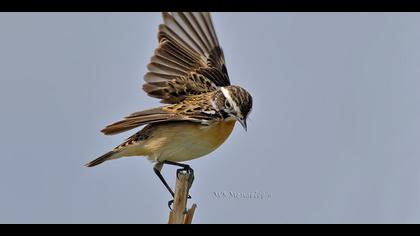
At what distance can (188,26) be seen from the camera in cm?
1162

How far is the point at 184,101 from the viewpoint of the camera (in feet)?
34.9

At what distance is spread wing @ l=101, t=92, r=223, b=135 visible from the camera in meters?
9.46

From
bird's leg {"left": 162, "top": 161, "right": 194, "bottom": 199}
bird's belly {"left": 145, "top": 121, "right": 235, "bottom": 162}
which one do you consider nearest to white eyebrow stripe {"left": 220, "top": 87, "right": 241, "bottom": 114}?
bird's belly {"left": 145, "top": 121, "right": 235, "bottom": 162}

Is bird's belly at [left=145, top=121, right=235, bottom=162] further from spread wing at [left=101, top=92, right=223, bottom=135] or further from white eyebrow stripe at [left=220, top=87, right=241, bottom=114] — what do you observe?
white eyebrow stripe at [left=220, top=87, right=241, bottom=114]

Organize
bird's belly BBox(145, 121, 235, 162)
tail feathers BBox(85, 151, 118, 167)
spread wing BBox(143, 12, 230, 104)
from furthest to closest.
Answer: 1. spread wing BBox(143, 12, 230, 104)
2. tail feathers BBox(85, 151, 118, 167)
3. bird's belly BBox(145, 121, 235, 162)

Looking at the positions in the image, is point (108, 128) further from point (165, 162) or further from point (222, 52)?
point (222, 52)

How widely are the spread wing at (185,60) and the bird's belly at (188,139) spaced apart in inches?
33.8

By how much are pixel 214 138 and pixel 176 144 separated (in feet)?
1.53

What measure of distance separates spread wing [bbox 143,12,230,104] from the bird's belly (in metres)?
0.86

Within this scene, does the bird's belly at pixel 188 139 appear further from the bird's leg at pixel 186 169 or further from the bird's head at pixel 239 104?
the bird's head at pixel 239 104

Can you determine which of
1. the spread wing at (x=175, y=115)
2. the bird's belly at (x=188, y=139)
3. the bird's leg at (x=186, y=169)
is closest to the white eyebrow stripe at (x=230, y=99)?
the spread wing at (x=175, y=115)

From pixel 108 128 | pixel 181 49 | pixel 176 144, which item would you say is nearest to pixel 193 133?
pixel 176 144

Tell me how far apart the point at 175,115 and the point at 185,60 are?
179cm

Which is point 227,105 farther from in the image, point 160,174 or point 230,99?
point 160,174
